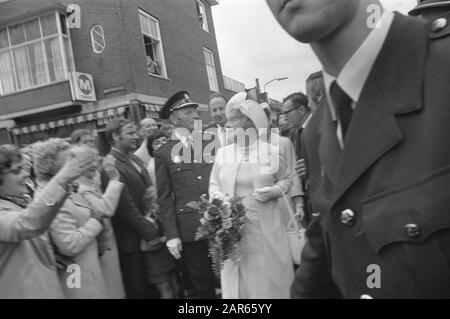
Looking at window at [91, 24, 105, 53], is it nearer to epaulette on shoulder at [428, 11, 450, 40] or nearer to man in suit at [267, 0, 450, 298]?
man in suit at [267, 0, 450, 298]

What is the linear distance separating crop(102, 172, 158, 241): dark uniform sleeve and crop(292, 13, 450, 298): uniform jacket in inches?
96.9

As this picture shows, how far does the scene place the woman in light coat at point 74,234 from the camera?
93.2 inches

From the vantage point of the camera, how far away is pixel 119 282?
2879 mm

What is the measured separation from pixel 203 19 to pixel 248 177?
3.76 ft

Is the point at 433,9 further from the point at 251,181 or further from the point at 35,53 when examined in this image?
the point at 35,53

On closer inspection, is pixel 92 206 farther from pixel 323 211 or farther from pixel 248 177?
pixel 323 211

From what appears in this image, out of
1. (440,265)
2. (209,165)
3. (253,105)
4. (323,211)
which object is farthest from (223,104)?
(440,265)

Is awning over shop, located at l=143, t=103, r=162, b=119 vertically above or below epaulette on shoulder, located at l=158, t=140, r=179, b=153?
above

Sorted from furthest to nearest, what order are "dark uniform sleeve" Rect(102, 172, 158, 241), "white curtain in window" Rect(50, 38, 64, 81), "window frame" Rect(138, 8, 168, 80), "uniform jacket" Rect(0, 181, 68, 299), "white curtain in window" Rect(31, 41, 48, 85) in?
"white curtain in window" Rect(31, 41, 48, 85) → "white curtain in window" Rect(50, 38, 64, 81) → "window frame" Rect(138, 8, 168, 80) → "dark uniform sleeve" Rect(102, 172, 158, 241) → "uniform jacket" Rect(0, 181, 68, 299)

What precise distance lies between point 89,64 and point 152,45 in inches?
98.2

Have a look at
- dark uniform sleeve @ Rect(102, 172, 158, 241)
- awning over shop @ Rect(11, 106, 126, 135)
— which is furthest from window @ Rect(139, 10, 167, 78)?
dark uniform sleeve @ Rect(102, 172, 158, 241)

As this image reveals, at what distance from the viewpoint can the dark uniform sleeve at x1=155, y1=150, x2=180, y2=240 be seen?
3.17 metres

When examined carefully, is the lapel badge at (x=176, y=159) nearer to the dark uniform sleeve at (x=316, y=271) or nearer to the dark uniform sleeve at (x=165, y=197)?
the dark uniform sleeve at (x=165, y=197)

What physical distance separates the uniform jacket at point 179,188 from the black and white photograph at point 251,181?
12mm
